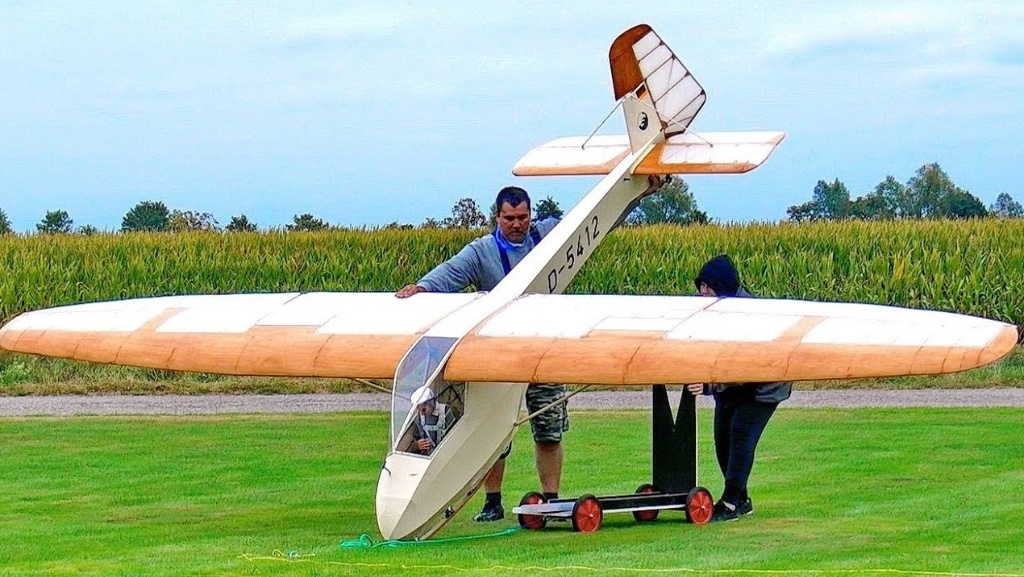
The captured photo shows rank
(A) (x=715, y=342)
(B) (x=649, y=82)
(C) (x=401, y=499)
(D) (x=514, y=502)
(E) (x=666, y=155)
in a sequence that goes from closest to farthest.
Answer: (A) (x=715, y=342) → (C) (x=401, y=499) → (D) (x=514, y=502) → (E) (x=666, y=155) → (B) (x=649, y=82)

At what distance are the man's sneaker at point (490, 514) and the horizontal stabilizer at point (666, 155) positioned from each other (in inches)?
136

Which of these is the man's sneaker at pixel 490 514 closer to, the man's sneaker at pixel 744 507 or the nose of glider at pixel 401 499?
the nose of glider at pixel 401 499

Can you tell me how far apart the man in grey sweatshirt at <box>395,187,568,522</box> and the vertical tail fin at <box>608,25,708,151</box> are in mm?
2558

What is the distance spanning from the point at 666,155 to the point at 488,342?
435cm

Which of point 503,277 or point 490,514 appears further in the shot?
point 503,277

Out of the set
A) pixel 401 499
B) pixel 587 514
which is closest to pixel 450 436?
pixel 401 499

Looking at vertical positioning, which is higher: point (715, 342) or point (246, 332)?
point (246, 332)

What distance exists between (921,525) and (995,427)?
5.67m

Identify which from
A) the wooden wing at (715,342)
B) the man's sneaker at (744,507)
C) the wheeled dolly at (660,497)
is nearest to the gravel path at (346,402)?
the wheeled dolly at (660,497)

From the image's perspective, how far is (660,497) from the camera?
995 centimetres

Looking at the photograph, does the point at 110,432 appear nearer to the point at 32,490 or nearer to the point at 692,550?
the point at 32,490

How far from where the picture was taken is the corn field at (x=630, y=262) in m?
25.5

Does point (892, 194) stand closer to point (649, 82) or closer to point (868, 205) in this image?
point (868, 205)

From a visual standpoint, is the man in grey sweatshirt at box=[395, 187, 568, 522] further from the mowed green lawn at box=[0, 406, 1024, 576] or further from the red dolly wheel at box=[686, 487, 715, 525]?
the red dolly wheel at box=[686, 487, 715, 525]
